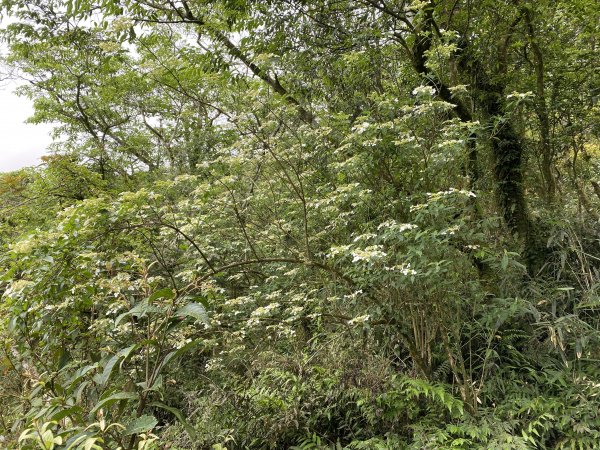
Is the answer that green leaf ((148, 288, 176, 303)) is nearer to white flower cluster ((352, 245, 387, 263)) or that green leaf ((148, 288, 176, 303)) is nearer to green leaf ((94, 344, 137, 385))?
green leaf ((94, 344, 137, 385))

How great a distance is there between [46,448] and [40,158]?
6.18m

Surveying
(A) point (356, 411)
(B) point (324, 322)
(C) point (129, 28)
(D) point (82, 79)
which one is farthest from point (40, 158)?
(A) point (356, 411)

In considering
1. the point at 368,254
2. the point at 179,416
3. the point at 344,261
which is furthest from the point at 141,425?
the point at 344,261

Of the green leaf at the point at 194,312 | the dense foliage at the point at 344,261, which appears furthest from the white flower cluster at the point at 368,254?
the green leaf at the point at 194,312

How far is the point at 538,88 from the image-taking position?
15.3 ft

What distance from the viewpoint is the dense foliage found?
206cm

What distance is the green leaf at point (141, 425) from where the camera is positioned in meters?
1.50

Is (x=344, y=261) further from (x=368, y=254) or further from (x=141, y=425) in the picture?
(x=141, y=425)

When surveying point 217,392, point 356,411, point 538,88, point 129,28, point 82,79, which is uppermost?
point 82,79

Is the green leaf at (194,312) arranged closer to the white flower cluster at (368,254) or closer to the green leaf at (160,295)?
the green leaf at (160,295)

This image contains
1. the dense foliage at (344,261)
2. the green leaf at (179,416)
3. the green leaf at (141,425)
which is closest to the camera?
the green leaf at (141,425)

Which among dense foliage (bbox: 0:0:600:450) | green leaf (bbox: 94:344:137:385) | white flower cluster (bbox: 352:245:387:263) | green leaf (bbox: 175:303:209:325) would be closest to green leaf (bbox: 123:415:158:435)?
dense foliage (bbox: 0:0:600:450)

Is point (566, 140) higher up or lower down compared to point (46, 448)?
higher up

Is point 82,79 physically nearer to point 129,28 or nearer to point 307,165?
point 129,28
